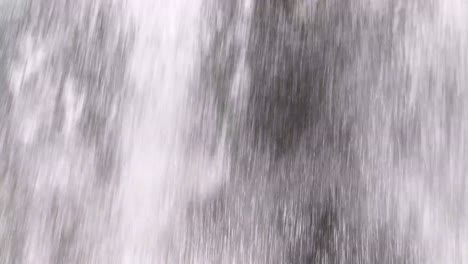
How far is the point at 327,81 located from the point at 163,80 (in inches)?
21.2

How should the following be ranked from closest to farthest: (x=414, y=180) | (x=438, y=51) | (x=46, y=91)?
(x=414, y=180) → (x=438, y=51) → (x=46, y=91)

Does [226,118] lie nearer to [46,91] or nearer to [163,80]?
[163,80]

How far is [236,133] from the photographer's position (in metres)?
1.68

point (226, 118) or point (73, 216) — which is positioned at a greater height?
point (226, 118)

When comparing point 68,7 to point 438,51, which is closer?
point 438,51

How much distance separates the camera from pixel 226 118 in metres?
1.70

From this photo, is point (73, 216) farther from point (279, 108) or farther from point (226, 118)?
point (279, 108)

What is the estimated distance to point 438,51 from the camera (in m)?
1.69

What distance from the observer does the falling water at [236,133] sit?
5.05 feet

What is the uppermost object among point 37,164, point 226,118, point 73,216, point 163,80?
point 163,80

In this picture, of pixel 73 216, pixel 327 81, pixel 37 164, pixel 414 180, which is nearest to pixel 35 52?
pixel 37 164

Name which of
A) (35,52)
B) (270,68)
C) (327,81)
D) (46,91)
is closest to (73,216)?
(46,91)

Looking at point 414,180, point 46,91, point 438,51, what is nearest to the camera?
A: point 414,180

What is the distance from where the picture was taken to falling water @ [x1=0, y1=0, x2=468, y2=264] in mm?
1539
